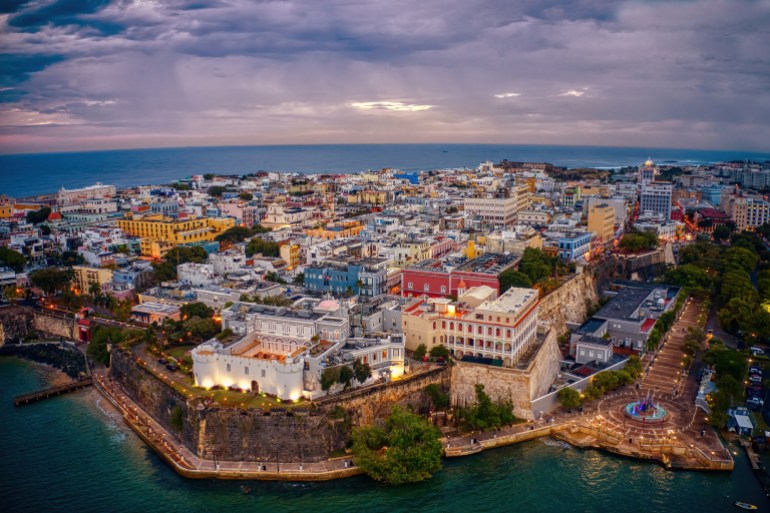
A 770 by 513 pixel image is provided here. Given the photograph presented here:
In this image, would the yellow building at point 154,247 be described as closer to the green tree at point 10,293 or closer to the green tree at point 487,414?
the green tree at point 10,293

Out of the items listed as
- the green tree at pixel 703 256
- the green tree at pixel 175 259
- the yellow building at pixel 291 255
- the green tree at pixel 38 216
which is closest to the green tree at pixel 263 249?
the yellow building at pixel 291 255

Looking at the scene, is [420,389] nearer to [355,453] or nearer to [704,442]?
[355,453]

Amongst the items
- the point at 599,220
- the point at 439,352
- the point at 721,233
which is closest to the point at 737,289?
the point at 599,220

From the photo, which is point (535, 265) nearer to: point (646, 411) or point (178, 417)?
point (646, 411)

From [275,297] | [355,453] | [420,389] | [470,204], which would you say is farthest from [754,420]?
[470,204]

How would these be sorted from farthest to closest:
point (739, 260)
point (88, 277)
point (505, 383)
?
point (739, 260), point (88, 277), point (505, 383)

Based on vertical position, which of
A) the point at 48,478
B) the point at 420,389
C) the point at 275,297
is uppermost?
the point at 275,297
